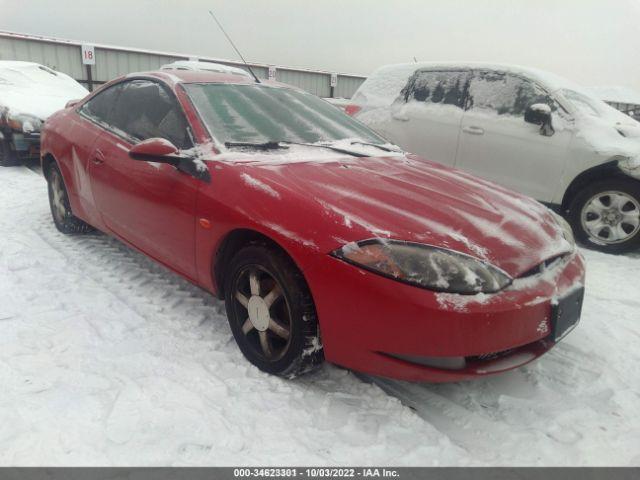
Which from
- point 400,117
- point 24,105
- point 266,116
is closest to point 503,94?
point 400,117

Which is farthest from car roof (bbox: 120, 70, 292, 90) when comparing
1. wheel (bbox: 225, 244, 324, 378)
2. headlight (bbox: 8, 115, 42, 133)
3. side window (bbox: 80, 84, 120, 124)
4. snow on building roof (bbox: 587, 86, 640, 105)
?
snow on building roof (bbox: 587, 86, 640, 105)

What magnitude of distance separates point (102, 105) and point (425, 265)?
2976mm

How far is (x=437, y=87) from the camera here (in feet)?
17.9

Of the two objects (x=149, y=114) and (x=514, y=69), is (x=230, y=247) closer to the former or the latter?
(x=149, y=114)

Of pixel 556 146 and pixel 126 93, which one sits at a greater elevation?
pixel 126 93

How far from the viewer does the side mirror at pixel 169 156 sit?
245 cm

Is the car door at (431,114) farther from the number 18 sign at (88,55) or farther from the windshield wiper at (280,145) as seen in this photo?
the number 18 sign at (88,55)

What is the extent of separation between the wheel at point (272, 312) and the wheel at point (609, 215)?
3518 millimetres

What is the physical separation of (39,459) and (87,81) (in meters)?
15.5

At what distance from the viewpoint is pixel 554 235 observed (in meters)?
2.33

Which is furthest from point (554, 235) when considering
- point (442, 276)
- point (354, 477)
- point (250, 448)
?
point (250, 448)

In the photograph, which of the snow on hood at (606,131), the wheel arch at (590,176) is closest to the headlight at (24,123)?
the snow on hood at (606,131)

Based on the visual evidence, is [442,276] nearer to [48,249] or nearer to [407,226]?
[407,226]

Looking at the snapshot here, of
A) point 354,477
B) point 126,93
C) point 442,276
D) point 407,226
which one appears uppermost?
point 126,93
